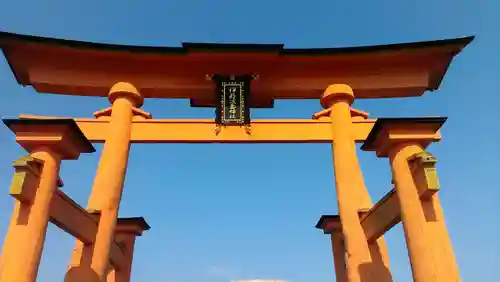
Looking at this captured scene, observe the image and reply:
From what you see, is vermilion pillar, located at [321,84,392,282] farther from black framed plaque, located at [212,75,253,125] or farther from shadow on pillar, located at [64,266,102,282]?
shadow on pillar, located at [64,266,102,282]

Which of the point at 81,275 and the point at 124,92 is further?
the point at 124,92

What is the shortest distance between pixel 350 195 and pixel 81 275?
5017mm

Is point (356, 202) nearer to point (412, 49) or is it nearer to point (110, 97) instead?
point (412, 49)

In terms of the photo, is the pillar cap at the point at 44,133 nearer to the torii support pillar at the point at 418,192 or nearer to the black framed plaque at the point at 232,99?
the black framed plaque at the point at 232,99

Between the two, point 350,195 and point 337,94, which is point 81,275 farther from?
point 337,94

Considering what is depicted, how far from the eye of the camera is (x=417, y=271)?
18.5ft

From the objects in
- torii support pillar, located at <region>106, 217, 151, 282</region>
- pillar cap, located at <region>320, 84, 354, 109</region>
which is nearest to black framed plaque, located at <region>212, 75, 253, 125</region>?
pillar cap, located at <region>320, 84, 354, 109</region>

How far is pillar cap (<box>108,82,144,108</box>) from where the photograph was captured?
836cm

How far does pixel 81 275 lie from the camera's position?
22.1 feet

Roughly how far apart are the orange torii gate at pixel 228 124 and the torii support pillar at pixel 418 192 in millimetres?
19

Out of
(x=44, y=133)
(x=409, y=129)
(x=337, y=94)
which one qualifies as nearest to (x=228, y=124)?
(x=337, y=94)

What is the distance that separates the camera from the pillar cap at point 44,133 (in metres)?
6.15

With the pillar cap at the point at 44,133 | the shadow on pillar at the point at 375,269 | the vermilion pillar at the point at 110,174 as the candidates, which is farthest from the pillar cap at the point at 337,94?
the pillar cap at the point at 44,133

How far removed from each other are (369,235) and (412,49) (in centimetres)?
398
